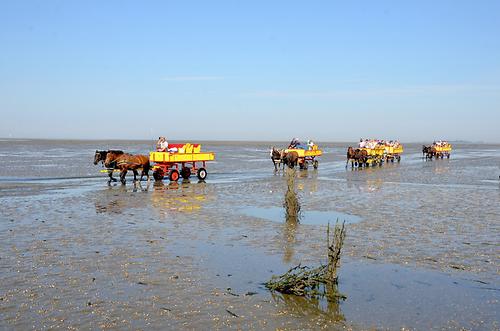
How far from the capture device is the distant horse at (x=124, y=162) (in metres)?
22.5

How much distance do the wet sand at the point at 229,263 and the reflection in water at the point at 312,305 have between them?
15mm

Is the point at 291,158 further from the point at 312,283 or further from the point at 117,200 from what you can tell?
the point at 312,283

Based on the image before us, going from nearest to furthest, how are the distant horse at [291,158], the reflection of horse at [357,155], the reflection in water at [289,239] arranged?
the reflection in water at [289,239]
the distant horse at [291,158]
the reflection of horse at [357,155]

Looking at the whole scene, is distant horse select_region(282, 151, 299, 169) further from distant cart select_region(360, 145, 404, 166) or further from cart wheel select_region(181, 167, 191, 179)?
cart wheel select_region(181, 167, 191, 179)

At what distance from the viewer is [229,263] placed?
895cm

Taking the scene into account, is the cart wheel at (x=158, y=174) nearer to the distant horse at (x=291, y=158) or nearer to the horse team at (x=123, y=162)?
the horse team at (x=123, y=162)

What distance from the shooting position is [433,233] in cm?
1173

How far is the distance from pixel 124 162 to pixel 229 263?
14.7 m

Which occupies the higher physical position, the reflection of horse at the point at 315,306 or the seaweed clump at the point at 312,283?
the seaweed clump at the point at 312,283

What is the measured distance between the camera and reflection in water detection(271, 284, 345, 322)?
21.4ft

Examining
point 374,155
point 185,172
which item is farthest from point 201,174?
point 374,155

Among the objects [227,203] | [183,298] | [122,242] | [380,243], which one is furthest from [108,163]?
[183,298]

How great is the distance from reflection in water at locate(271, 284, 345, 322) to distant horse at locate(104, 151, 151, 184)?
53.0 feet

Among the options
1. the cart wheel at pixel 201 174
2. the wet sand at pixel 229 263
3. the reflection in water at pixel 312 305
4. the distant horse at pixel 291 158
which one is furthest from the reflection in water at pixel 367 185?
the reflection in water at pixel 312 305
